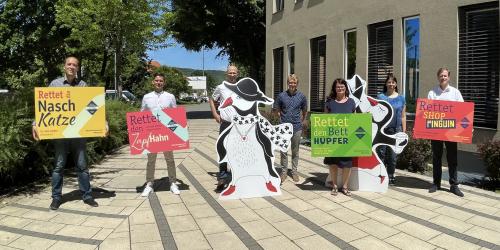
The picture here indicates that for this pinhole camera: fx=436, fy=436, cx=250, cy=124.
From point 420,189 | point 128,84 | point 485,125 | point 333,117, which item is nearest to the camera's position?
point 333,117

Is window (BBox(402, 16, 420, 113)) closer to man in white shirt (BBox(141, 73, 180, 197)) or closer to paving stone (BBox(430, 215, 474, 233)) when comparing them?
paving stone (BBox(430, 215, 474, 233))

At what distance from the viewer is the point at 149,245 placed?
180 inches

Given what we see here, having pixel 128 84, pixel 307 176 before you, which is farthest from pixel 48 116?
pixel 128 84

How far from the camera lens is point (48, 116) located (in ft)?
18.8

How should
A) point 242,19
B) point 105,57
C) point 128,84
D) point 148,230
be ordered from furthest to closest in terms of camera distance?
point 128,84
point 242,19
point 105,57
point 148,230

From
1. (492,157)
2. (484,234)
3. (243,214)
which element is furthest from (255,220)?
(492,157)

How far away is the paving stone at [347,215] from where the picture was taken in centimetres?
536

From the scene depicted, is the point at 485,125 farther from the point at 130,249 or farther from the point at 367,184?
the point at 130,249

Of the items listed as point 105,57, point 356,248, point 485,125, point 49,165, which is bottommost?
point 356,248

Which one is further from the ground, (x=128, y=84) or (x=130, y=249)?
(x=128, y=84)

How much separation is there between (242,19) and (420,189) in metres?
21.2

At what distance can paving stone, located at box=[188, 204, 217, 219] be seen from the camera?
5.57 m

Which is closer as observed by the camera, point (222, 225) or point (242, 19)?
point (222, 225)

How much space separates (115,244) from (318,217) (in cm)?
245
